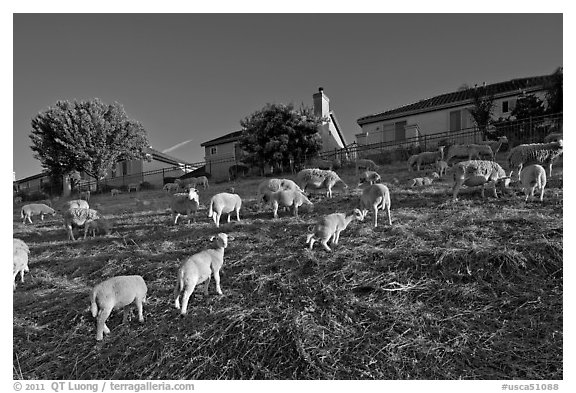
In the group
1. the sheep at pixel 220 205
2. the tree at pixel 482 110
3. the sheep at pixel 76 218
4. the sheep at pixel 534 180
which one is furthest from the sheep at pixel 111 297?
the tree at pixel 482 110

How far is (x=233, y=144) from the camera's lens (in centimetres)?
3353

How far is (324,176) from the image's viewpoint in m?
11.5

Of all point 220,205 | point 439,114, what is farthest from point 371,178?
point 439,114

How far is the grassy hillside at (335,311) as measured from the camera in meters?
4.23

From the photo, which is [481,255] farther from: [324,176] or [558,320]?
[324,176]

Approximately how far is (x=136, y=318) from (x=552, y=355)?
5600 millimetres

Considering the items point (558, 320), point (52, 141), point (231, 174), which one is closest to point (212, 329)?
point (558, 320)

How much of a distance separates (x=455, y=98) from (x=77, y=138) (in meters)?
30.7

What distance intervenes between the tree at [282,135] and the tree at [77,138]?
43.4 feet

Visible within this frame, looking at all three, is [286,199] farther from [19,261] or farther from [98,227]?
[19,261]

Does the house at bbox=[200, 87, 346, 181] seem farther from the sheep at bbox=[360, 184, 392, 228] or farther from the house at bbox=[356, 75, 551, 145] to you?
the sheep at bbox=[360, 184, 392, 228]

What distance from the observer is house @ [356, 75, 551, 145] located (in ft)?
78.5

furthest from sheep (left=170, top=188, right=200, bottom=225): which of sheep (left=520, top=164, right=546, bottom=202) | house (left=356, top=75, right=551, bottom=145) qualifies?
house (left=356, top=75, right=551, bottom=145)

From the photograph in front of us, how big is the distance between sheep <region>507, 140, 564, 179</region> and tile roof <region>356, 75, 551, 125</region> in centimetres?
1363
